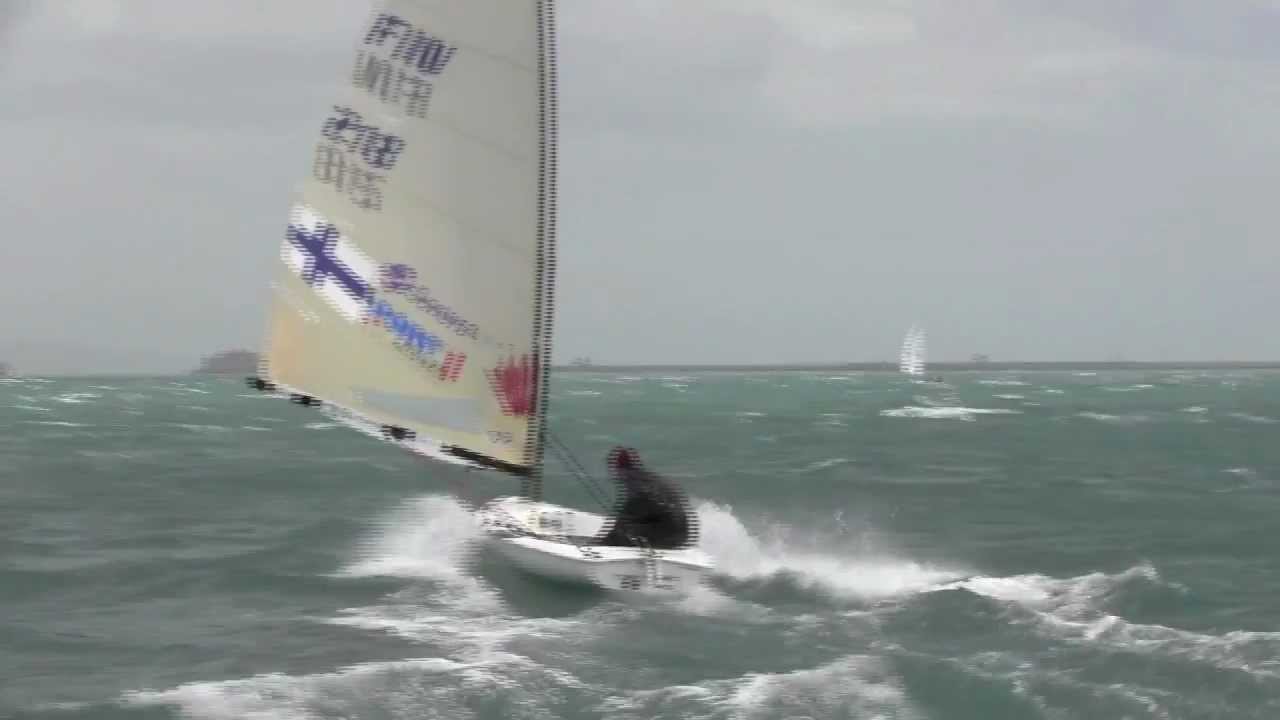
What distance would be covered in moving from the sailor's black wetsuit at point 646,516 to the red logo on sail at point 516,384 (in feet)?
7.21

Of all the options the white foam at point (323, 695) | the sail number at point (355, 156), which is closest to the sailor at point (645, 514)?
the white foam at point (323, 695)

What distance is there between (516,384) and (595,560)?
3.63m

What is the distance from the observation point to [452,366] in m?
25.4

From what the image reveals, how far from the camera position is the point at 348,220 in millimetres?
25609

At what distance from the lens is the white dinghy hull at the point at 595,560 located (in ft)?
79.6

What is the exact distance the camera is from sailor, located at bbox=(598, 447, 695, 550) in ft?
81.7

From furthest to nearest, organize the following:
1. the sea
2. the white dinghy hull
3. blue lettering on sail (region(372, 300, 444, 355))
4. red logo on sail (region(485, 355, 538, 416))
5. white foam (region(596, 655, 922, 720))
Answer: blue lettering on sail (region(372, 300, 444, 355))
red logo on sail (region(485, 355, 538, 416))
the white dinghy hull
the sea
white foam (region(596, 655, 922, 720))

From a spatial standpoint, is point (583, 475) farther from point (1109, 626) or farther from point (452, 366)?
point (1109, 626)

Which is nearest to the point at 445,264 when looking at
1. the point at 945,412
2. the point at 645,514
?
the point at 645,514

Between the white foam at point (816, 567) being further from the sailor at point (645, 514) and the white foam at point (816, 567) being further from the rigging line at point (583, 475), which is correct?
the sailor at point (645, 514)

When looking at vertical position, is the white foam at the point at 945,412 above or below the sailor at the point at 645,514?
below

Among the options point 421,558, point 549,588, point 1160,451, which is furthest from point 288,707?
point 1160,451

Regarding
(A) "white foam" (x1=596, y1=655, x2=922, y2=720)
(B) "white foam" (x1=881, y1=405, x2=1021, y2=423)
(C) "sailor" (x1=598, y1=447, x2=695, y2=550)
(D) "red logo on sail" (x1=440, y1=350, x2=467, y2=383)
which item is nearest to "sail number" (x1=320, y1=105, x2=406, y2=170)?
(D) "red logo on sail" (x1=440, y1=350, x2=467, y2=383)

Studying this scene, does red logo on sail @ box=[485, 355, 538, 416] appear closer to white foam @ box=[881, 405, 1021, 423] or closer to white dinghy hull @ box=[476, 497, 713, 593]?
white dinghy hull @ box=[476, 497, 713, 593]
